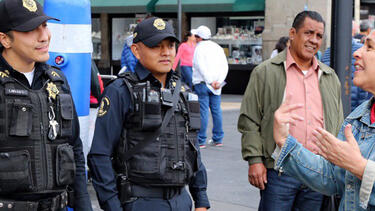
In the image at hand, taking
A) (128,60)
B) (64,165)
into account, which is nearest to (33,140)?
(64,165)

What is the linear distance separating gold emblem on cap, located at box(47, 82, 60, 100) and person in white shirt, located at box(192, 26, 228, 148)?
6.91 metres

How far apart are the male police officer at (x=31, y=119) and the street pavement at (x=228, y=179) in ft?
11.4

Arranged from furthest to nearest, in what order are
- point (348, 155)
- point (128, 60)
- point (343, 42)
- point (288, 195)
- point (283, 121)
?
point (128, 60)
point (343, 42)
point (288, 195)
point (283, 121)
point (348, 155)

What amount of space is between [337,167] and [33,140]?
1505 mm

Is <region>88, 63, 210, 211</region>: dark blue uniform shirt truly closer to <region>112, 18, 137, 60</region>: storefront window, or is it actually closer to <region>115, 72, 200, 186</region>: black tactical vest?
<region>115, 72, 200, 186</region>: black tactical vest

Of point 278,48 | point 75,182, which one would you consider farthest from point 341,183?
point 278,48

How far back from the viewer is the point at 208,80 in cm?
1012

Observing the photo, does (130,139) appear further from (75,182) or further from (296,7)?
(296,7)

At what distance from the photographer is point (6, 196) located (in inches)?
120

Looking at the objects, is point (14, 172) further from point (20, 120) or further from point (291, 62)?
point (291, 62)

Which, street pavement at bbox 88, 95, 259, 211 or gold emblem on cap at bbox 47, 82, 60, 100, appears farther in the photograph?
street pavement at bbox 88, 95, 259, 211

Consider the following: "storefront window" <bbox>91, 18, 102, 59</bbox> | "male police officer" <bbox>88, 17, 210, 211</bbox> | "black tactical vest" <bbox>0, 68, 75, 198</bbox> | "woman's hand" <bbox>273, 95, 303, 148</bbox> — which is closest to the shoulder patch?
"male police officer" <bbox>88, 17, 210, 211</bbox>

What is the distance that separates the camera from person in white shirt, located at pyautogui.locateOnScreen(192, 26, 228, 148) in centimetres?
1016

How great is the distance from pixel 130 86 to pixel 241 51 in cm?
1700
